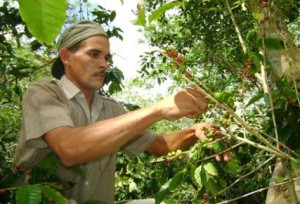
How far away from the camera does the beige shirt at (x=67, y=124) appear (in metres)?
1.93

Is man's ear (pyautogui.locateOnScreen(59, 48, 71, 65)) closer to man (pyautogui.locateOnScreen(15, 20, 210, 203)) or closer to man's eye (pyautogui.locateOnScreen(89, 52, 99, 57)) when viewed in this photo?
man (pyautogui.locateOnScreen(15, 20, 210, 203))

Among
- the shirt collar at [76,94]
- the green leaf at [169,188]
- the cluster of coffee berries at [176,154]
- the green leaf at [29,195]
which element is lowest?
the green leaf at [169,188]

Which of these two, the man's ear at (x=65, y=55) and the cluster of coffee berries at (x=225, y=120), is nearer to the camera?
the cluster of coffee berries at (x=225, y=120)

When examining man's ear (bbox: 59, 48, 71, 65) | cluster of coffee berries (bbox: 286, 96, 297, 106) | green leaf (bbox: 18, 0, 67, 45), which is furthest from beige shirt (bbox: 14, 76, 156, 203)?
green leaf (bbox: 18, 0, 67, 45)

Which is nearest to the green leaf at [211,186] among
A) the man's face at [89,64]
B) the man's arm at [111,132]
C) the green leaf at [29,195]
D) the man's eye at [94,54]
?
the man's arm at [111,132]

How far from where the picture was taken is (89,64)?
2369 mm

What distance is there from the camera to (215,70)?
23.0 feet

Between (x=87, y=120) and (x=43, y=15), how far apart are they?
1790 millimetres

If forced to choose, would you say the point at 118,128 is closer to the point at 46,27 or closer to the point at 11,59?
the point at 46,27

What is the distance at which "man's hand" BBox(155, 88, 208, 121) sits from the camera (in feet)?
5.58

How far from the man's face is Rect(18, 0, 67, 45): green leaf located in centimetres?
180

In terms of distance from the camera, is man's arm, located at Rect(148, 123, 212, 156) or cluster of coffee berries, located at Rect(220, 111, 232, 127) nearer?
cluster of coffee berries, located at Rect(220, 111, 232, 127)

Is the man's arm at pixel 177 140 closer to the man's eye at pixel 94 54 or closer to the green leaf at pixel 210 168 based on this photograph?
the green leaf at pixel 210 168

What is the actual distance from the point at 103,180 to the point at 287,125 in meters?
1.18
